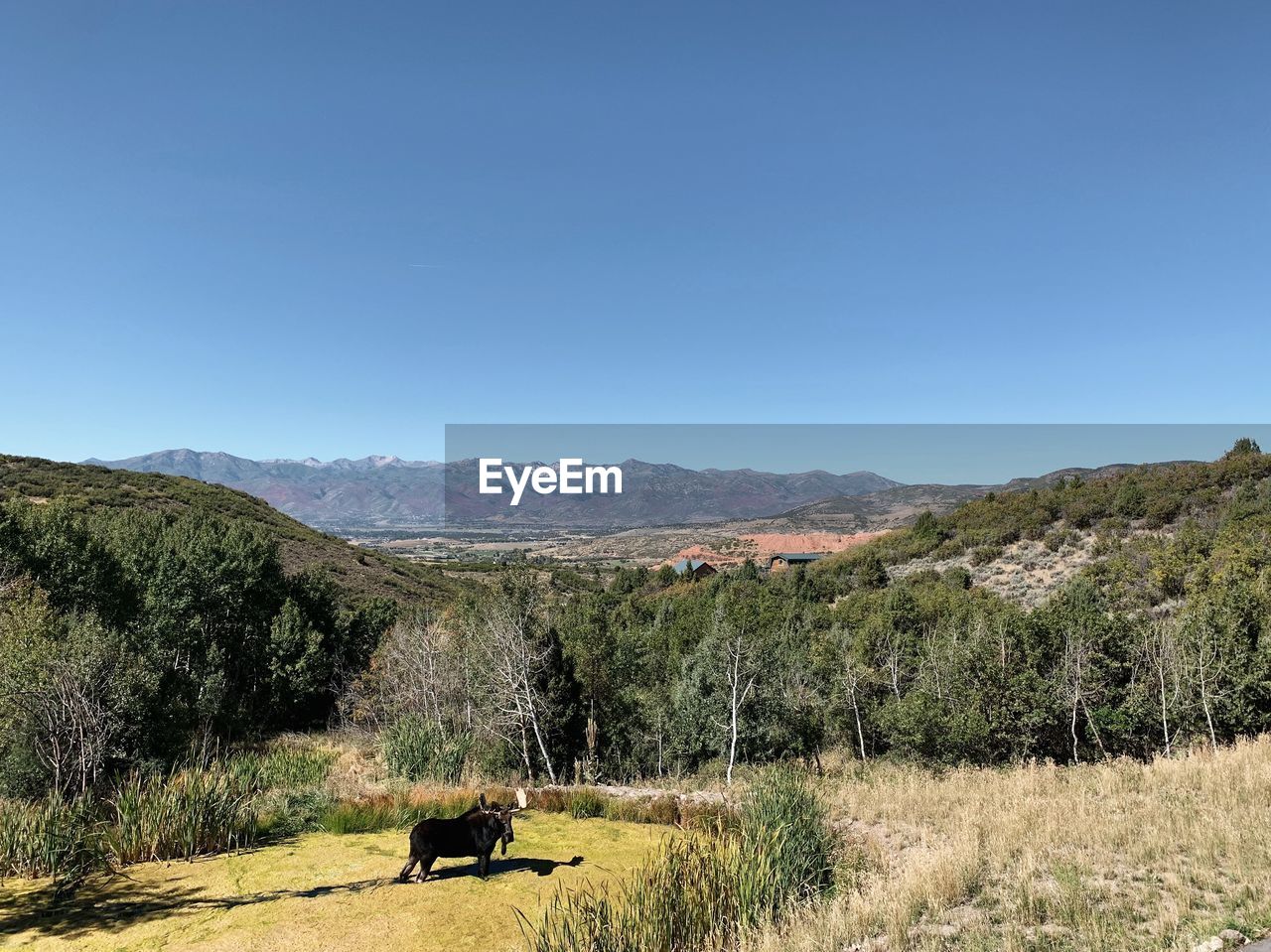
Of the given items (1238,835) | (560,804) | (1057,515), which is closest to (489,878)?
(560,804)

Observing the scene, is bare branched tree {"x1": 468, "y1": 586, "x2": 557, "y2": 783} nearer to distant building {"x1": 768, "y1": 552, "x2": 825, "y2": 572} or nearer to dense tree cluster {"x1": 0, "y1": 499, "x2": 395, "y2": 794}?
dense tree cluster {"x1": 0, "y1": 499, "x2": 395, "y2": 794}

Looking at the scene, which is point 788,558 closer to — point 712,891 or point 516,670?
point 516,670

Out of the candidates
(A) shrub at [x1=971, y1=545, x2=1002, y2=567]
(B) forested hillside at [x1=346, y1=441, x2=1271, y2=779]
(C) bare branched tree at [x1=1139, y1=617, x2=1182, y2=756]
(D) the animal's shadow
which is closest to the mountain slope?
(B) forested hillside at [x1=346, y1=441, x2=1271, y2=779]

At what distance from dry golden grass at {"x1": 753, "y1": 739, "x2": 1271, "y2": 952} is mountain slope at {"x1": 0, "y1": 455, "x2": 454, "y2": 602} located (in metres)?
58.0

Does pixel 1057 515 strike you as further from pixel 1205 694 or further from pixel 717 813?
pixel 717 813

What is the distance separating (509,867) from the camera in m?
6.41

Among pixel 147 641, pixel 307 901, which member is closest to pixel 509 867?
pixel 307 901

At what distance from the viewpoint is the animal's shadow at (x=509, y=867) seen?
241 inches

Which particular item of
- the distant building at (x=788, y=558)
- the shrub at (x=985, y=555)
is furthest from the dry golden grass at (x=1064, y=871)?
the distant building at (x=788, y=558)

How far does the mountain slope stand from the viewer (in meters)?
57.3

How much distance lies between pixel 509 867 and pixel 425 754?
732 cm

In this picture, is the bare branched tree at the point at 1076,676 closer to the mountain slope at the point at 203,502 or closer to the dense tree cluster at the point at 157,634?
the dense tree cluster at the point at 157,634

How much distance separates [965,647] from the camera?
22.4 meters

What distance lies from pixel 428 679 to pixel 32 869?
2015cm
